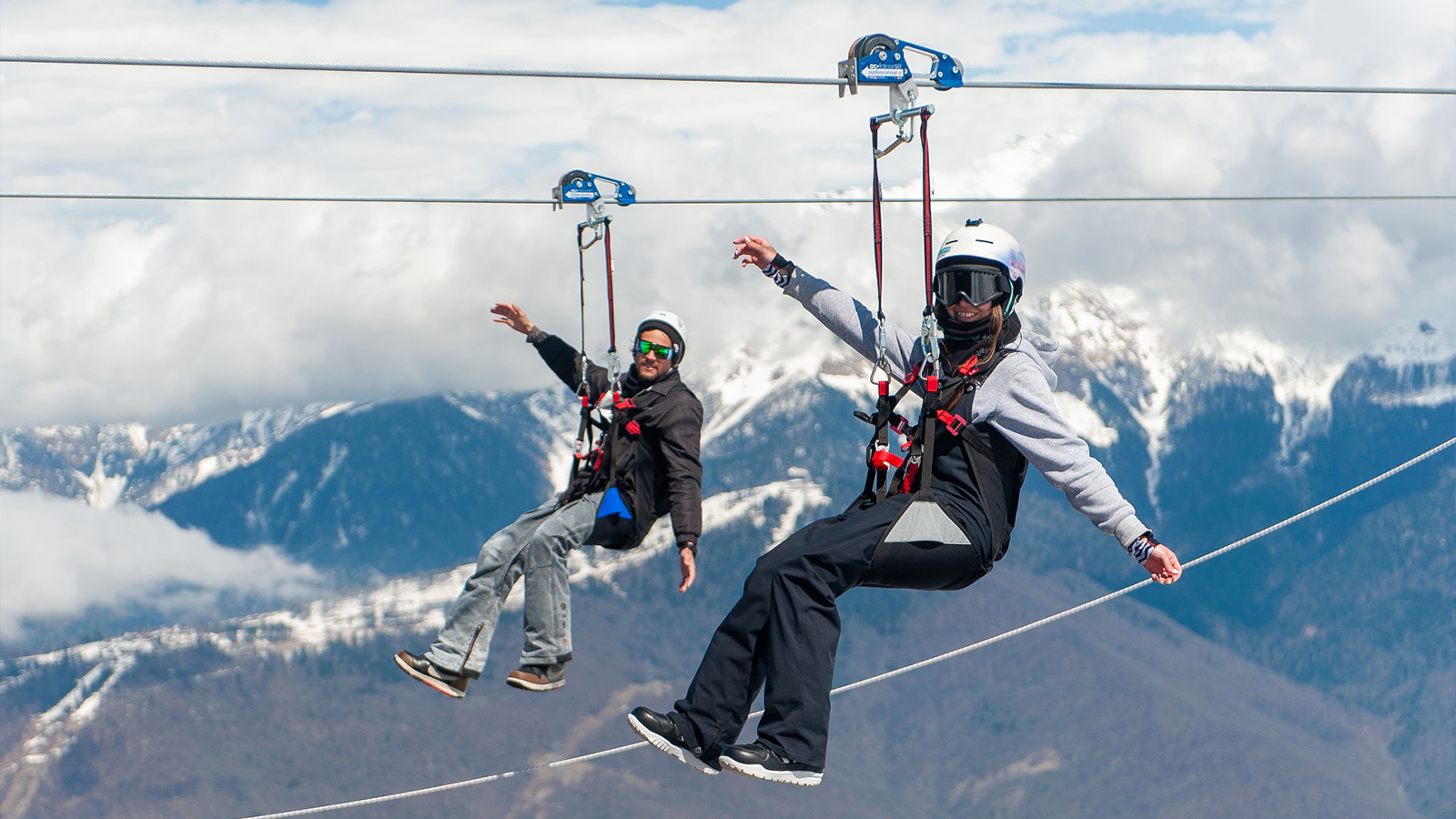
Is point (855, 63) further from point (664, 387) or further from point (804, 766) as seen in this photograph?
point (804, 766)

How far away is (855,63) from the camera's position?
1063 cm

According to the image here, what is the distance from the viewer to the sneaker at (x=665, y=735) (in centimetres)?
824

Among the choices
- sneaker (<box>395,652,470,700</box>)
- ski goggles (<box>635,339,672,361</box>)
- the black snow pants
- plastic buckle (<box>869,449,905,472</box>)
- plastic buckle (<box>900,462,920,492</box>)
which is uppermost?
ski goggles (<box>635,339,672,361</box>)

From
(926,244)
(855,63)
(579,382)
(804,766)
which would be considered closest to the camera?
(804,766)

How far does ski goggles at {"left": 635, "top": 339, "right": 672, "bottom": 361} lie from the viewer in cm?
1306

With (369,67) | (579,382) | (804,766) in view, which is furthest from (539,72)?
(804,766)

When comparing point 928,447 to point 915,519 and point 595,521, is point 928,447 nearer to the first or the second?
point 915,519

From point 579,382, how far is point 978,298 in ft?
19.4

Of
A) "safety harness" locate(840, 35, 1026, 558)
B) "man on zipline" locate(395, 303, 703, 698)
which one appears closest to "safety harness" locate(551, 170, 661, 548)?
"man on zipline" locate(395, 303, 703, 698)

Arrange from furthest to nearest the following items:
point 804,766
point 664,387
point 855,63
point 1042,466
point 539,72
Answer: point 664,387 → point 539,72 → point 855,63 → point 1042,466 → point 804,766

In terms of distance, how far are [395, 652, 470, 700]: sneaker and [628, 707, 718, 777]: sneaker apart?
3.81 meters

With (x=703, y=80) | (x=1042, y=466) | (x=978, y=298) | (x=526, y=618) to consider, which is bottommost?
(x=526, y=618)

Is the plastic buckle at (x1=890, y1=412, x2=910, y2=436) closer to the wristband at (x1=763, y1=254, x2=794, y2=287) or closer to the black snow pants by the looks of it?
the black snow pants

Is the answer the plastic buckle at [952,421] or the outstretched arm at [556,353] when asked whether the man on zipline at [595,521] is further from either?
the plastic buckle at [952,421]
